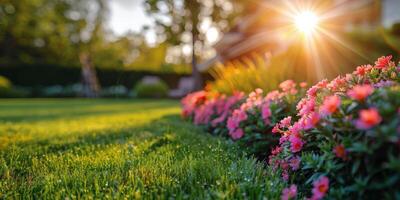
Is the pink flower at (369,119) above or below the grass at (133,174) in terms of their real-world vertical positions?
above

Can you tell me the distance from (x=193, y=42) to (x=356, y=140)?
54.2 ft

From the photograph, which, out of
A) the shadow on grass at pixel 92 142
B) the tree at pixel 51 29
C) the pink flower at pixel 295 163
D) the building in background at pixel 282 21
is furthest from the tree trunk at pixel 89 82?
the pink flower at pixel 295 163

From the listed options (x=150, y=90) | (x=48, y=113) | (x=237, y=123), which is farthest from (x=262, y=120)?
(x=150, y=90)

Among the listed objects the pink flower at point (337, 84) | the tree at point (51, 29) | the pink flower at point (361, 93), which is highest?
the tree at point (51, 29)

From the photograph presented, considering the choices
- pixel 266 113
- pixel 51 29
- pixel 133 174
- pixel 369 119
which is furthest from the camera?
pixel 51 29

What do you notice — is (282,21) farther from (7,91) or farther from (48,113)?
(7,91)

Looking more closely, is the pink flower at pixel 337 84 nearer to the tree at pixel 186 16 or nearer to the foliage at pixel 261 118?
the foliage at pixel 261 118

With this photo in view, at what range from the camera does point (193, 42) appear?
58.7ft

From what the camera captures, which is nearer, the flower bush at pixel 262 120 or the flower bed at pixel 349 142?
the flower bed at pixel 349 142

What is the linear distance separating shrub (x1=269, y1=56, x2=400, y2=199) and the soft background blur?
117 inches

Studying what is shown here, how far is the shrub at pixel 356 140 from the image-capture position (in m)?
1.54

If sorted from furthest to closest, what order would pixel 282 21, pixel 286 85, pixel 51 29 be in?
1. pixel 51 29
2. pixel 282 21
3. pixel 286 85

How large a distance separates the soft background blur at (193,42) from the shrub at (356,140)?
9.72 feet

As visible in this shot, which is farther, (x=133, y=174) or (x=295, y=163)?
(x=133, y=174)
